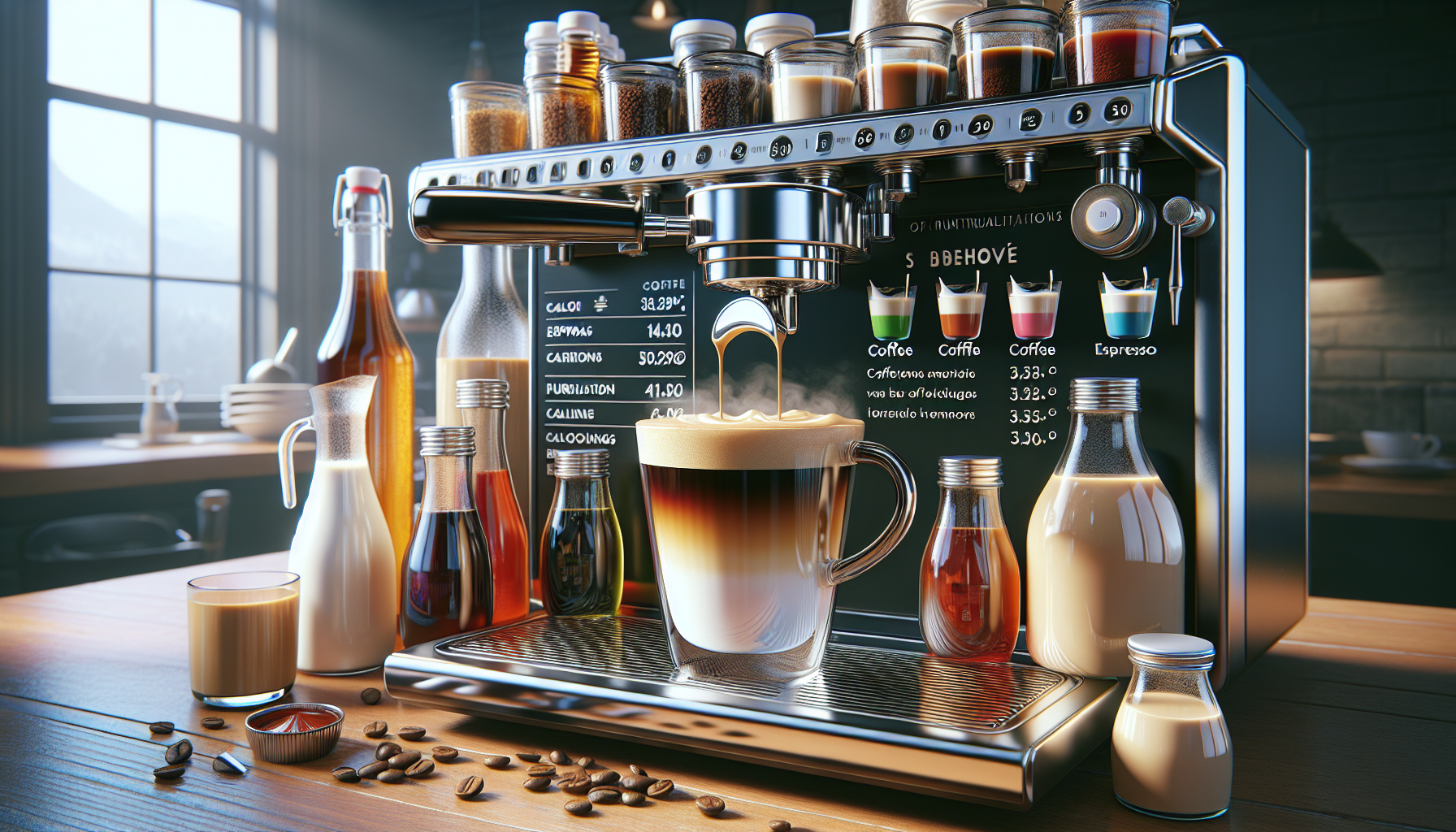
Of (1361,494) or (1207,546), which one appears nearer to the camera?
(1207,546)

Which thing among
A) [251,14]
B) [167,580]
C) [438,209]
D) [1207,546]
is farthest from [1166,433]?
[251,14]

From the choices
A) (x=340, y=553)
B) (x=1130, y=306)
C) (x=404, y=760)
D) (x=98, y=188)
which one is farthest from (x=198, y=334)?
(x=1130, y=306)

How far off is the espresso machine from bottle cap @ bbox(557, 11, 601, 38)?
113 millimetres

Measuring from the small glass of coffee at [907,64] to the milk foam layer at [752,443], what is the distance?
0.74ft

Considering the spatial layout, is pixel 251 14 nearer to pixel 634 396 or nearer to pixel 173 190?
pixel 173 190

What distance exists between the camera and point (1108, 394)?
0.65 meters

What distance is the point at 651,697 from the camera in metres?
0.61

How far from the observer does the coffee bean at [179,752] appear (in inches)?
23.1

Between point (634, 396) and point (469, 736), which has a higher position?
point (634, 396)

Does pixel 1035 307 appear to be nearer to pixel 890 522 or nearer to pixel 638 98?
pixel 890 522

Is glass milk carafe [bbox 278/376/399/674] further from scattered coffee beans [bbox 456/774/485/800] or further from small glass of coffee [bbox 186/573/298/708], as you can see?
scattered coffee beans [bbox 456/774/485/800]

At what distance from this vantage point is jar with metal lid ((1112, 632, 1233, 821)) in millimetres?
513

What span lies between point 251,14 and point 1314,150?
3.87 metres

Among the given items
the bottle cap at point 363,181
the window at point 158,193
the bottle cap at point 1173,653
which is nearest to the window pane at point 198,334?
the window at point 158,193
